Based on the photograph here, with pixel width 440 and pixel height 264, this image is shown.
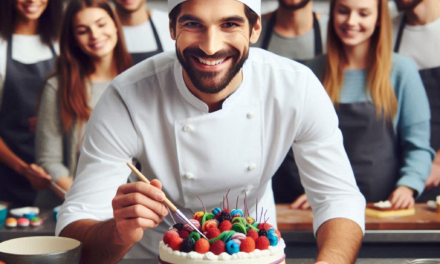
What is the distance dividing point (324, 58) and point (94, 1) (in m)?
1.26

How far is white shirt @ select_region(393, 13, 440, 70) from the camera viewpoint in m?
3.27

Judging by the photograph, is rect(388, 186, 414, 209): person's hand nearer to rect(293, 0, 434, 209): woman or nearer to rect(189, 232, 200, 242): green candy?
rect(293, 0, 434, 209): woman

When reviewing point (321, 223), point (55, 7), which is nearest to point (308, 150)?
point (321, 223)

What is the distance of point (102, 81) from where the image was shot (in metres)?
3.26

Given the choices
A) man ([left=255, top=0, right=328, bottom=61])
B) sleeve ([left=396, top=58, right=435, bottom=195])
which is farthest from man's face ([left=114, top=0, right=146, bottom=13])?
sleeve ([left=396, top=58, right=435, bottom=195])

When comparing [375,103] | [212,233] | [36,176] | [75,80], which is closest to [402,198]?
[375,103]

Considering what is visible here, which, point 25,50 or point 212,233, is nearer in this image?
point 212,233

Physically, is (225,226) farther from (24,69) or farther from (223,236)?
(24,69)

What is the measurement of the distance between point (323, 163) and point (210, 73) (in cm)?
48

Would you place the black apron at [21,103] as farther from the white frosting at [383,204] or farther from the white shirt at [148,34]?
the white frosting at [383,204]

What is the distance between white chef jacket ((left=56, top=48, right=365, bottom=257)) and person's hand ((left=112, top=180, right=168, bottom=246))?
0.42 m

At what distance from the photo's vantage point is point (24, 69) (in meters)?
3.30

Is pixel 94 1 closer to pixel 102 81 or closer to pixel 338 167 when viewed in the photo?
pixel 102 81

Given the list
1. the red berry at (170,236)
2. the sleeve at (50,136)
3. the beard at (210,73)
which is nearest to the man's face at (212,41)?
the beard at (210,73)
